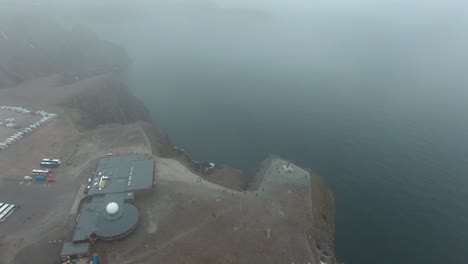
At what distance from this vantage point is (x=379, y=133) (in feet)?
520

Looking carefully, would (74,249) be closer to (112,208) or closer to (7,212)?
(112,208)

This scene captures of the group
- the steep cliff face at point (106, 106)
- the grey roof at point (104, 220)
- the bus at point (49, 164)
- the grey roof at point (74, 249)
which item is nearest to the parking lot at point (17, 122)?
the steep cliff face at point (106, 106)

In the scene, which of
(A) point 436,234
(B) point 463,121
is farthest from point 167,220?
(B) point 463,121

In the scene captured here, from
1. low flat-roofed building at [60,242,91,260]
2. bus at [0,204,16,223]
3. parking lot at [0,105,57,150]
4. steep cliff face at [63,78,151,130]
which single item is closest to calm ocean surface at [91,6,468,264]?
steep cliff face at [63,78,151,130]

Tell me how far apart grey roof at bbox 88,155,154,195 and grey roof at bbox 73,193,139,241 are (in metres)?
4.94

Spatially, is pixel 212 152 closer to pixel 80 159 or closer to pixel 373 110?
pixel 80 159

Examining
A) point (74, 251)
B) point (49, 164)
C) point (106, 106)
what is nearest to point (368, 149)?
point (74, 251)

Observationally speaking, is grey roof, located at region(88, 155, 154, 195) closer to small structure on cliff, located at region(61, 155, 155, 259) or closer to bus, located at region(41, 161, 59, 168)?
small structure on cliff, located at region(61, 155, 155, 259)

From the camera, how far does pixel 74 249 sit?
283ft

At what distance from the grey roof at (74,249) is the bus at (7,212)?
948 inches

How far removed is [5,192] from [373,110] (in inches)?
6526

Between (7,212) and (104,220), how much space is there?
30.7 metres

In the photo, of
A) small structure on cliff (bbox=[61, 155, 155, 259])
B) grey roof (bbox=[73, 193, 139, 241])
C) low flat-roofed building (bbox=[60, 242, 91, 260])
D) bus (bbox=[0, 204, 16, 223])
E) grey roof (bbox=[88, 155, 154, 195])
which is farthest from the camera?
grey roof (bbox=[88, 155, 154, 195])

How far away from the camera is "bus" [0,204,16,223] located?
9709 centimetres
